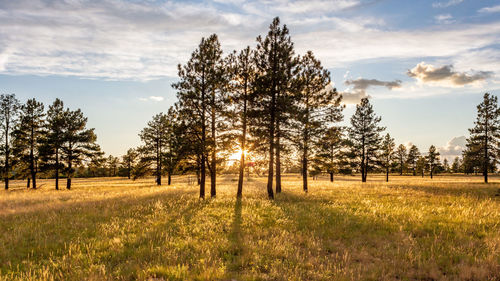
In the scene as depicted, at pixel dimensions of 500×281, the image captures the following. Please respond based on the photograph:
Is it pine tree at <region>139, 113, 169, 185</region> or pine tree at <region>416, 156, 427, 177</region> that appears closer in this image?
pine tree at <region>139, 113, 169, 185</region>

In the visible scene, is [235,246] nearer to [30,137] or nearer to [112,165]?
[30,137]

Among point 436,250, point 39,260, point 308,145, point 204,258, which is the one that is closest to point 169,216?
point 39,260

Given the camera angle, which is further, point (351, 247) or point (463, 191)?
point (463, 191)

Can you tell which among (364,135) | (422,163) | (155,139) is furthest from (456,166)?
(155,139)

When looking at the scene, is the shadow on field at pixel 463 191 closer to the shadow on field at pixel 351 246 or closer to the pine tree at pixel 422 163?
the shadow on field at pixel 351 246

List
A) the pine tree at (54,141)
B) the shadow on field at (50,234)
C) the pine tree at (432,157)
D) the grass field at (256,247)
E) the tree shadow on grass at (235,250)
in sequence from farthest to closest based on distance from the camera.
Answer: the pine tree at (432,157) → the pine tree at (54,141) → the shadow on field at (50,234) → the tree shadow on grass at (235,250) → the grass field at (256,247)

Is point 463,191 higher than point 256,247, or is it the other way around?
point 256,247

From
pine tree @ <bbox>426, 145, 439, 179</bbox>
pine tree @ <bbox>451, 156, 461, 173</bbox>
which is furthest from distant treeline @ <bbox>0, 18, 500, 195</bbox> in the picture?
pine tree @ <bbox>451, 156, 461, 173</bbox>

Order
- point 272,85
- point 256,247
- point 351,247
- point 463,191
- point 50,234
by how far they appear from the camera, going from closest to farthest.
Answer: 1. point 256,247
2. point 351,247
3. point 50,234
4. point 272,85
5. point 463,191

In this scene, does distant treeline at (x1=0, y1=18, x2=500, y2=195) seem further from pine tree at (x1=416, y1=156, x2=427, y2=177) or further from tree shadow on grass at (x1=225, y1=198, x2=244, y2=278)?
pine tree at (x1=416, y1=156, x2=427, y2=177)

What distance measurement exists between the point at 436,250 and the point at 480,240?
6.11 feet

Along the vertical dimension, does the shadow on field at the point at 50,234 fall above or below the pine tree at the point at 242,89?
below

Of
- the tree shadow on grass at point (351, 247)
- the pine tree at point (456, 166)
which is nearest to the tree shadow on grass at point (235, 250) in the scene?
the tree shadow on grass at point (351, 247)

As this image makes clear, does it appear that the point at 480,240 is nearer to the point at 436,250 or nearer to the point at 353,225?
the point at 436,250
